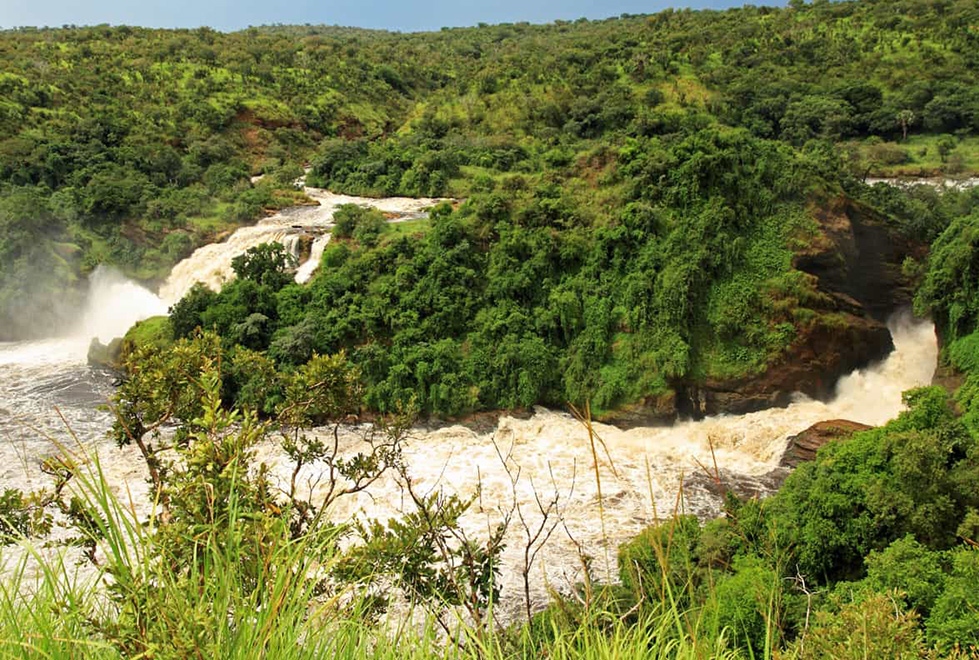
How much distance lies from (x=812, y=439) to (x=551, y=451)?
226 inches

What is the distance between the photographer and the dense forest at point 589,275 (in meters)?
3.89

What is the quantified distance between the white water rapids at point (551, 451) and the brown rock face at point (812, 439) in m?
0.31

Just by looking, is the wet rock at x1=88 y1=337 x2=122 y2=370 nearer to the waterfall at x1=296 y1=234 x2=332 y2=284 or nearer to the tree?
the waterfall at x1=296 y1=234 x2=332 y2=284

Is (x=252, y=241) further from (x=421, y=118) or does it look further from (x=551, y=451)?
(x=421, y=118)

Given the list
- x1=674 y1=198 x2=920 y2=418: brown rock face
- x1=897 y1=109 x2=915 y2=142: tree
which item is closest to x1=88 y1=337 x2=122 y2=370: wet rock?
x1=674 y1=198 x2=920 y2=418: brown rock face

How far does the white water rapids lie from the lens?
36.1 ft

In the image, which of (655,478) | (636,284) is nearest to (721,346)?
(636,284)

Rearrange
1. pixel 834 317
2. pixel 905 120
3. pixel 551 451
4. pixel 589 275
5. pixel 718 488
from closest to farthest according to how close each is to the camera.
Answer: pixel 718 488 < pixel 551 451 < pixel 834 317 < pixel 589 275 < pixel 905 120

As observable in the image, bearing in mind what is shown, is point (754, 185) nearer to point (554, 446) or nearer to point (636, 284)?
point (636, 284)

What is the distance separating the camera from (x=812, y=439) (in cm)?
1276

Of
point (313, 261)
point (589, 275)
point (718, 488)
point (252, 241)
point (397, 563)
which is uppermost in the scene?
point (252, 241)

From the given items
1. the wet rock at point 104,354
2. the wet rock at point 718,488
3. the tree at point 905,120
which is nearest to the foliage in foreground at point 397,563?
the wet rock at point 718,488

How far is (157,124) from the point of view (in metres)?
35.4

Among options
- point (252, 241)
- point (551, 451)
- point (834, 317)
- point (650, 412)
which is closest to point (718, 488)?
point (650, 412)
